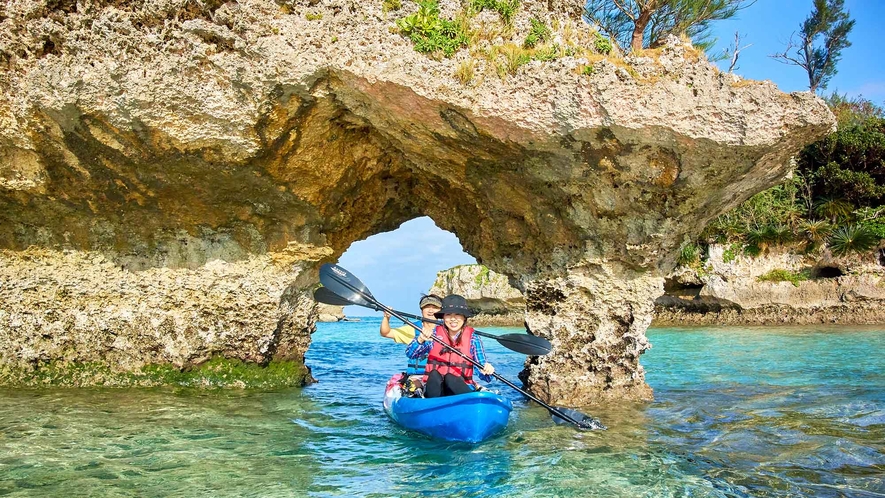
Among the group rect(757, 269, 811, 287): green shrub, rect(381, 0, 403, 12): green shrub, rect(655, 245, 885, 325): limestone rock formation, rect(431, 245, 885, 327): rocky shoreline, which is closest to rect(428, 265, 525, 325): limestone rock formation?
rect(431, 245, 885, 327): rocky shoreline

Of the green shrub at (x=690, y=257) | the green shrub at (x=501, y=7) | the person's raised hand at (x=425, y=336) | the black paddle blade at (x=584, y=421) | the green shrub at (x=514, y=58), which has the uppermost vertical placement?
the green shrub at (x=501, y=7)

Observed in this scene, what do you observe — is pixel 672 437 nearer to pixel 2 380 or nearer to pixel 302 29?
pixel 302 29

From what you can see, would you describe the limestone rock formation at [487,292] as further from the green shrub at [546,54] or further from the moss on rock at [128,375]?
the green shrub at [546,54]

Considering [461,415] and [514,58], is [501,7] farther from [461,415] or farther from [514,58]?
[461,415]

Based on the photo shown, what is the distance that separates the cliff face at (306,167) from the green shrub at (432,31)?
0.52 feet

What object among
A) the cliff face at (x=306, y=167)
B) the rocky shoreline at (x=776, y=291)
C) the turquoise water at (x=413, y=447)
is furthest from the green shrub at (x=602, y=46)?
the rocky shoreline at (x=776, y=291)

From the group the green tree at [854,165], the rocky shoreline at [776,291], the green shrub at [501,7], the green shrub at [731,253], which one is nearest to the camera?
the green shrub at [501,7]

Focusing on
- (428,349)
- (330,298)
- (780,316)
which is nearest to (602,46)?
(428,349)

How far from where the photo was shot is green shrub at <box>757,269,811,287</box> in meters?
22.1

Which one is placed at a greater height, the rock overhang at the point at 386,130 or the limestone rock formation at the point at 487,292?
the rock overhang at the point at 386,130

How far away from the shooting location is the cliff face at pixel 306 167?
6.75m

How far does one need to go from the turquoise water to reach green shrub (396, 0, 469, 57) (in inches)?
172

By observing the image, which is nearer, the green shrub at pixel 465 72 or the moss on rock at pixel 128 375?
the green shrub at pixel 465 72

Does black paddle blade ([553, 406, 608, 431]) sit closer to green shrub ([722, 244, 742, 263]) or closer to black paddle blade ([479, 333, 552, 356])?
black paddle blade ([479, 333, 552, 356])
